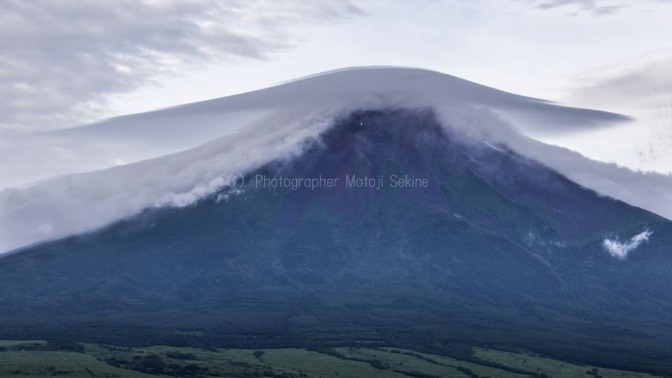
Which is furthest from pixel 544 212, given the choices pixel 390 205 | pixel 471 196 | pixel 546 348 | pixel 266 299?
pixel 546 348

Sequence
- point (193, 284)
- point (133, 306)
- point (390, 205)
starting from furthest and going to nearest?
point (390, 205), point (193, 284), point (133, 306)

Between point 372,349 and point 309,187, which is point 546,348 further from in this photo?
point 309,187

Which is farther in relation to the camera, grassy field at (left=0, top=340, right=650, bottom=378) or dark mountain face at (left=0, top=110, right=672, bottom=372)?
dark mountain face at (left=0, top=110, right=672, bottom=372)

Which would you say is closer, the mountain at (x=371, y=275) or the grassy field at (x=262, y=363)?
the grassy field at (x=262, y=363)

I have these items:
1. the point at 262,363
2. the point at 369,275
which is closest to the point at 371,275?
the point at 369,275

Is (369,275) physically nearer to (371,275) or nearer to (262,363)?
(371,275)
